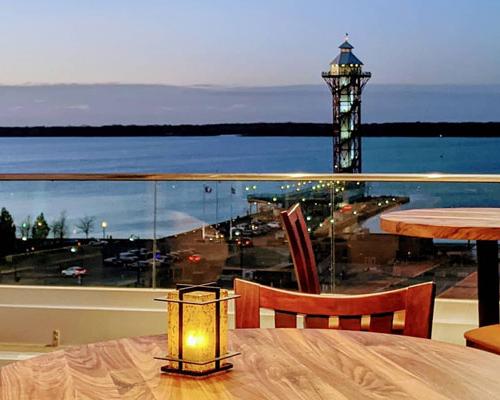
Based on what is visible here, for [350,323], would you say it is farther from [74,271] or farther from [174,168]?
[174,168]

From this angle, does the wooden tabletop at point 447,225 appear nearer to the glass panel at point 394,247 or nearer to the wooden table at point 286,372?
the glass panel at point 394,247

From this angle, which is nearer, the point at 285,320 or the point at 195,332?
the point at 195,332

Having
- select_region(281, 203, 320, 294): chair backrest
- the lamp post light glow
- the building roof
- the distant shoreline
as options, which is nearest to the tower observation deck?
the building roof

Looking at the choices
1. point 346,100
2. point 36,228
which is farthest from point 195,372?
point 346,100

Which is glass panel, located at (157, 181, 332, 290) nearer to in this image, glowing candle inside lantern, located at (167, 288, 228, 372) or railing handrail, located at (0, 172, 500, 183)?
railing handrail, located at (0, 172, 500, 183)

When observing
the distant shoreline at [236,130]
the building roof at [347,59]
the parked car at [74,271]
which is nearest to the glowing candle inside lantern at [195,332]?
the parked car at [74,271]

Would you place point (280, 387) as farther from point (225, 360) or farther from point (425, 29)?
point (425, 29)

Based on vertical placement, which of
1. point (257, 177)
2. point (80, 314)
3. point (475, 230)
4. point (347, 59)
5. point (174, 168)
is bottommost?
point (80, 314)
